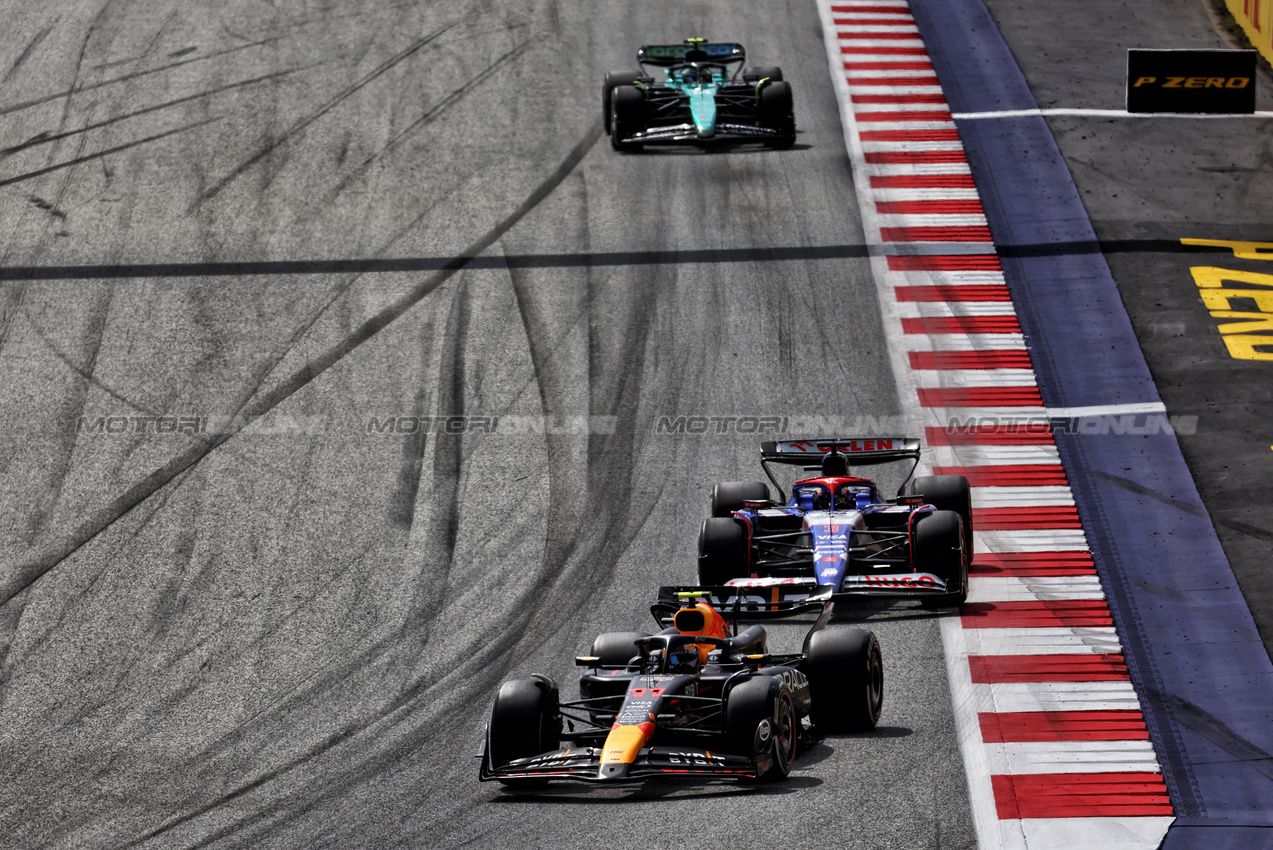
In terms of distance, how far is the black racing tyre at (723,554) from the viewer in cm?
1332

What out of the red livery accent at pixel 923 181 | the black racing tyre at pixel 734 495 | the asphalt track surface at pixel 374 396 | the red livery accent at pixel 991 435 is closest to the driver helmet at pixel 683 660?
the asphalt track surface at pixel 374 396

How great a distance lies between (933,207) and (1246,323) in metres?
4.51

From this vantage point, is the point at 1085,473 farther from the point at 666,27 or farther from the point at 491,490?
the point at 666,27

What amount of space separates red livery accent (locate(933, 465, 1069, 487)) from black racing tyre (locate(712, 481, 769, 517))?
2603 millimetres

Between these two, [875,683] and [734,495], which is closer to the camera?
[875,683]

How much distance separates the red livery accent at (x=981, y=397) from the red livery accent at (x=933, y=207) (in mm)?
4162

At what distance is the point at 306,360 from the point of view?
59.7 feet

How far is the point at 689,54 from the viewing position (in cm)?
2198

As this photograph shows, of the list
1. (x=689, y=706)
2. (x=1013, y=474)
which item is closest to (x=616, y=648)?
(x=689, y=706)

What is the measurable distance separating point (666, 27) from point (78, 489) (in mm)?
13610

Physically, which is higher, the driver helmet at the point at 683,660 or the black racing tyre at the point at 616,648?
the black racing tyre at the point at 616,648

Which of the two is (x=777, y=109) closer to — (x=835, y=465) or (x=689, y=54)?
(x=689, y=54)

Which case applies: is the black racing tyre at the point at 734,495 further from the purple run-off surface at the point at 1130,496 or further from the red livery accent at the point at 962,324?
the red livery accent at the point at 962,324

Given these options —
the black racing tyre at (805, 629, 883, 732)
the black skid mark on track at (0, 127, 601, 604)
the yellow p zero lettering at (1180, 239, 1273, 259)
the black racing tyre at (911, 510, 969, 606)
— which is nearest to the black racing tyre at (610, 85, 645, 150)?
the black skid mark on track at (0, 127, 601, 604)
